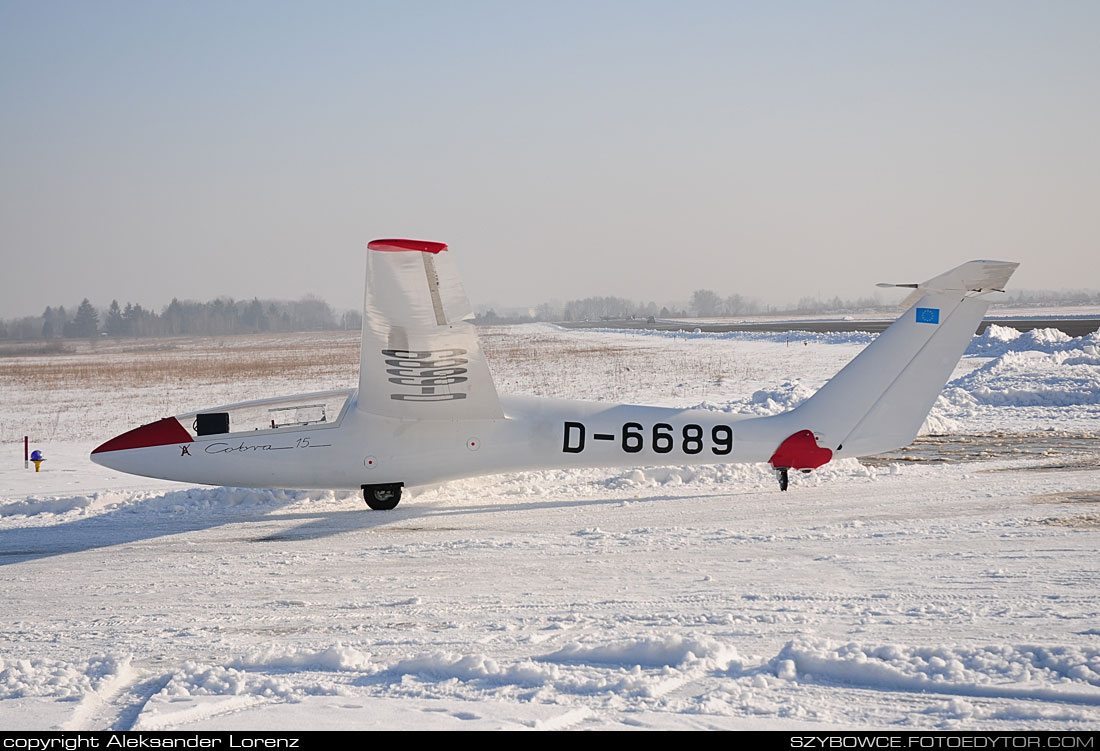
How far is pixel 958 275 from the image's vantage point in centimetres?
1061

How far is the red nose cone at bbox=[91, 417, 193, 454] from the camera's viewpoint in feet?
34.9

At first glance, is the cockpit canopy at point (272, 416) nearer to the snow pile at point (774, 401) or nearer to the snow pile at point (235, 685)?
the snow pile at point (235, 685)

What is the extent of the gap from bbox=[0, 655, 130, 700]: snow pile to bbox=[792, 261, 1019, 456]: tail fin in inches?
335

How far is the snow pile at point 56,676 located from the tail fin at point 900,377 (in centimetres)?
851

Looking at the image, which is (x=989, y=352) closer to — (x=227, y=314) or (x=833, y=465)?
(x=833, y=465)

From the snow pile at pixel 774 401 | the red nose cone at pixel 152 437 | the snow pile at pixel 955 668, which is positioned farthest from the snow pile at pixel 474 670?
the snow pile at pixel 774 401

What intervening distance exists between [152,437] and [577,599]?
6584 mm

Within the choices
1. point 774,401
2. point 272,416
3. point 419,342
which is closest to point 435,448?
point 419,342

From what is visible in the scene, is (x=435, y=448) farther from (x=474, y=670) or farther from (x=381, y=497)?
(x=474, y=670)

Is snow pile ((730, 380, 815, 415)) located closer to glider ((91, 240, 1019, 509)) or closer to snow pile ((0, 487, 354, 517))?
glider ((91, 240, 1019, 509))

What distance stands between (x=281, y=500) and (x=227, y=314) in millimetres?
189331

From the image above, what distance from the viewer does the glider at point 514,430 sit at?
10641mm

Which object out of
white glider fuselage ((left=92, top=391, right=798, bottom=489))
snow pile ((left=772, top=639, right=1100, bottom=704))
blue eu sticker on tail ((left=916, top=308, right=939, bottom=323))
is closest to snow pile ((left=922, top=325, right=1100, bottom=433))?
blue eu sticker on tail ((left=916, top=308, right=939, bottom=323))

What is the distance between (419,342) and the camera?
31.7 feet
